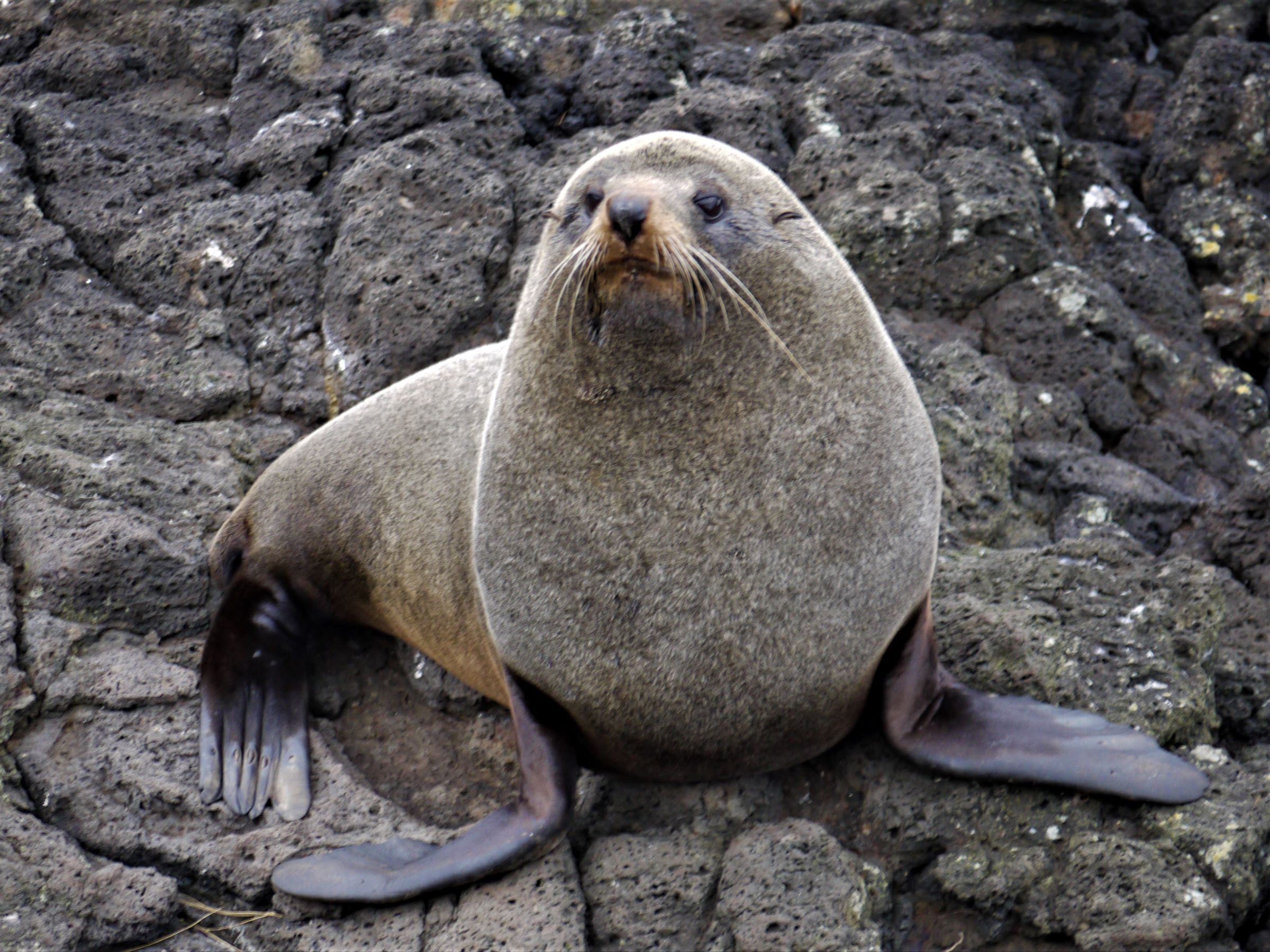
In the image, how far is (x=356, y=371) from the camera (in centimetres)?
584

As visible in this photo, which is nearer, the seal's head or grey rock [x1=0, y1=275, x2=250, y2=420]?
the seal's head

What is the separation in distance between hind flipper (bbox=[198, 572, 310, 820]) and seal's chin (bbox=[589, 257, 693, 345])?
6.13ft

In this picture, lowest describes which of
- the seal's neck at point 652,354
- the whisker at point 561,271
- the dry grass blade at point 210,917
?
the dry grass blade at point 210,917

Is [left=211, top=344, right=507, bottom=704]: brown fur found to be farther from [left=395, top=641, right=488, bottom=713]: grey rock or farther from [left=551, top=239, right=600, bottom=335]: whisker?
[left=551, top=239, right=600, bottom=335]: whisker

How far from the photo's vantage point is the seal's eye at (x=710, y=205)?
11.9 feet

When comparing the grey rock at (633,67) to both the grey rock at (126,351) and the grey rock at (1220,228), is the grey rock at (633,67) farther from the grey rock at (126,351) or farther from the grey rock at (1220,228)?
the grey rock at (1220,228)

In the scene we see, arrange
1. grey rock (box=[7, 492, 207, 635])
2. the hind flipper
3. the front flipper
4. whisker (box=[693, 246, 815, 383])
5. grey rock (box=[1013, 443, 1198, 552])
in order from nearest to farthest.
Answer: whisker (box=[693, 246, 815, 383])
the front flipper
the hind flipper
grey rock (box=[7, 492, 207, 635])
grey rock (box=[1013, 443, 1198, 552])

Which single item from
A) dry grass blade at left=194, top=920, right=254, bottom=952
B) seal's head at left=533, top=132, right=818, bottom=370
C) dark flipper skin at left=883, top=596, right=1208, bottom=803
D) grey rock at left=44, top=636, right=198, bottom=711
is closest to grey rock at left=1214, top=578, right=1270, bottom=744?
dark flipper skin at left=883, top=596, right=1208, bottom=803

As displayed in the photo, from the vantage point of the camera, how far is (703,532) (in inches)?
145

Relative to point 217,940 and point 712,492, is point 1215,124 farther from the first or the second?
point 217,940

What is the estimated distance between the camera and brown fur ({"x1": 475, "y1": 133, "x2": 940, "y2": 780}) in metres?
3.67

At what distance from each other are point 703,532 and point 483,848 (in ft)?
3.59

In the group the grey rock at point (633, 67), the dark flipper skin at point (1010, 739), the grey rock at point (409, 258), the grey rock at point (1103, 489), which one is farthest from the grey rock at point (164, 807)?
the grey rock at point (633, 67)

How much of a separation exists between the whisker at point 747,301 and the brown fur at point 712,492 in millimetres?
19
